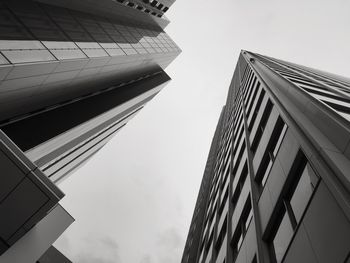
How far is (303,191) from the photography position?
9797 millimetres

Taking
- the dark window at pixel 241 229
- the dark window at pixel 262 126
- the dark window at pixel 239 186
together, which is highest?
the dark window at pixel 262 126

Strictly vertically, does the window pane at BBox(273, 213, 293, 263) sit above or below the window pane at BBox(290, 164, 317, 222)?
below

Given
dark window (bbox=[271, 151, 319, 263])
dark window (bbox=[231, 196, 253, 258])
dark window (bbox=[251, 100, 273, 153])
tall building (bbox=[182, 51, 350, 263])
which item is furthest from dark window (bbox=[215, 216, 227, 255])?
dark window (bbox=[271, 151, 319, 263])

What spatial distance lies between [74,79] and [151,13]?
2907 cm

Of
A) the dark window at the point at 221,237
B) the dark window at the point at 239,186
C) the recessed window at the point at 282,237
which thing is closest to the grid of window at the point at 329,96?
the recessed window at the point at 282,237

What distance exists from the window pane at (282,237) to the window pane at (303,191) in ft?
1.91

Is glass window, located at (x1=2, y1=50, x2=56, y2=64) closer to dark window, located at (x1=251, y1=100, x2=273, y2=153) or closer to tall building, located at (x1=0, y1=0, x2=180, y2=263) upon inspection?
tall building, located at (x1=0, y1=0, x2=180, y2=263)

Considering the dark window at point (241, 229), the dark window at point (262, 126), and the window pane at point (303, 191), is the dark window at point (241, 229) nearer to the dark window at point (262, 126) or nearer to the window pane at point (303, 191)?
the dark window at point (262, 126)

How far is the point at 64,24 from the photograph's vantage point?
22.0 m

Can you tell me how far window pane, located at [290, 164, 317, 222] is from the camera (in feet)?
30.6

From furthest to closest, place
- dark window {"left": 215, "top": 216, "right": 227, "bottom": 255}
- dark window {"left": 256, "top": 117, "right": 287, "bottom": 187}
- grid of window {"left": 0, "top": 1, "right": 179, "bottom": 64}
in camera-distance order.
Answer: dark window {"left": 215, "top": 216, "right": 227, "bottom": 255}, grid of window {"left": 0, "top": 1, "right": 179, "bottom": 64}, dark window {"left": 256, "top": 117, "right": 287, "bottom": 187}

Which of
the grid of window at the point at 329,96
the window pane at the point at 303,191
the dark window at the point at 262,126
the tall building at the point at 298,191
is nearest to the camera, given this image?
the tall building at the point at 298,191

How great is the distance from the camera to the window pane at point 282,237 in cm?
1000

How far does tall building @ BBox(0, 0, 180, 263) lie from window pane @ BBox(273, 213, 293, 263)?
25.5ft
